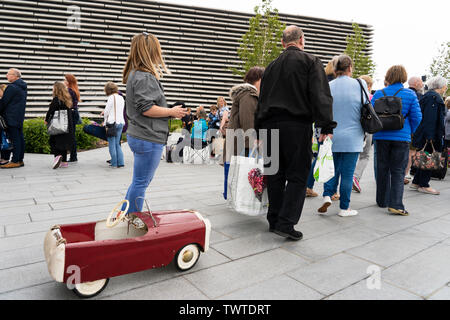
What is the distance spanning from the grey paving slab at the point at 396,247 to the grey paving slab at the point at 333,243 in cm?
9

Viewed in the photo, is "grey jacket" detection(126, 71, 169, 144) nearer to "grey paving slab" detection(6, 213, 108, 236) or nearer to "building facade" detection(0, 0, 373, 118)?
"grey paving slab" detection(6, 213, 108, 236)

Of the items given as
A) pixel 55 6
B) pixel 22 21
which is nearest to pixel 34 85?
pixel 22 21

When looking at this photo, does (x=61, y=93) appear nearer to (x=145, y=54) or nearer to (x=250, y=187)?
(x=145, y=54)

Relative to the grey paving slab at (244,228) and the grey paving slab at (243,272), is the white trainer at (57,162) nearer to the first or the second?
the grey paving slab at (244,228)

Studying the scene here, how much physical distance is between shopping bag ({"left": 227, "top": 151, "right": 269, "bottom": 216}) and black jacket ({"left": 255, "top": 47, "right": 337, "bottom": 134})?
0.58 metres

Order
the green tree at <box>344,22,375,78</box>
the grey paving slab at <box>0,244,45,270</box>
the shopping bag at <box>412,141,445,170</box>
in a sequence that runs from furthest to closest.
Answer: the green tree at <box>344,22,375,78</box> < the shopping bag at <box>412,141,445,170</box> < the grey paving slab at <box>0,244,45,270</box>

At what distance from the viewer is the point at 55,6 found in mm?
22609

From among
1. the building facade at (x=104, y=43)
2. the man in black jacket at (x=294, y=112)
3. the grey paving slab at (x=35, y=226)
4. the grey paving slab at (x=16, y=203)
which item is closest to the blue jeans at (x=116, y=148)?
the grey paving slab at (x=16, y=203)

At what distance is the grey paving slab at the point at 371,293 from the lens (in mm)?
2111

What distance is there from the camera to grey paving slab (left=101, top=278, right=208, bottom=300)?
208cm

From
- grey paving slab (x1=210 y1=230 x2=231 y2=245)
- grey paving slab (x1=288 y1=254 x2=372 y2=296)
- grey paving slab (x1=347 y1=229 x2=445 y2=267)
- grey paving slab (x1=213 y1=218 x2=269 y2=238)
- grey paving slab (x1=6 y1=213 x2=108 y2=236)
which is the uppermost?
grey paving slab (x1=288 y1=254 x2=372 y2=296)

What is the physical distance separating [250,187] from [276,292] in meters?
1.43

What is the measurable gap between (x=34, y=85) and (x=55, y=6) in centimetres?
590

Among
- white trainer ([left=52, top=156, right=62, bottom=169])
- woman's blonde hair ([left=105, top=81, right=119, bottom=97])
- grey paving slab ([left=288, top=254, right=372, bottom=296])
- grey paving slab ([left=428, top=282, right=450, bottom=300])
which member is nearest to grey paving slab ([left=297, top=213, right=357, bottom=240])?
grey paving slab ([left=288, top=254, right=372, bottom=296])
